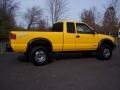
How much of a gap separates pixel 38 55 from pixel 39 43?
574mm

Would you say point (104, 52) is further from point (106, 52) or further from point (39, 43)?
point (39, 43)

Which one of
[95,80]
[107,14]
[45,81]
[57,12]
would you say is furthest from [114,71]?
[107,14]

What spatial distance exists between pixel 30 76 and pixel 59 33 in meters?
3.71

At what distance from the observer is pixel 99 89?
6773mm

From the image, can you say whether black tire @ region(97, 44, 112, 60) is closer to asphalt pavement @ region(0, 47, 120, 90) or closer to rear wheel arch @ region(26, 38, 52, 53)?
asphalt pavement @ region(0, 47, 120, 90)

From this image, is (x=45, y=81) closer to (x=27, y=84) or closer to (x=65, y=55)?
(x=27, y=84)

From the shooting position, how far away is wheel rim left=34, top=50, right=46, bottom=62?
35.7 feet

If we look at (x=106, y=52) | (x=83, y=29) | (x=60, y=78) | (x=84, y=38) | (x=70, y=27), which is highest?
(x=70, y=27)

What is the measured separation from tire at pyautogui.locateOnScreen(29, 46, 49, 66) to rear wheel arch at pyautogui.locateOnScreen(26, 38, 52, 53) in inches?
7.6

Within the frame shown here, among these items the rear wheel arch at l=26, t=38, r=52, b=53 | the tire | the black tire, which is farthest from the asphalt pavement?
the black tire

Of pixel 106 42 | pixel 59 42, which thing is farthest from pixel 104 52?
pixel 59 42

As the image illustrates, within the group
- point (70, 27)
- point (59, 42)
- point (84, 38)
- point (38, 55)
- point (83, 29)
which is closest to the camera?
point (38, 55)

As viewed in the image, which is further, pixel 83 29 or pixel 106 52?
pixel 106 52

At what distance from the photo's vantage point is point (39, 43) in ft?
36.2
